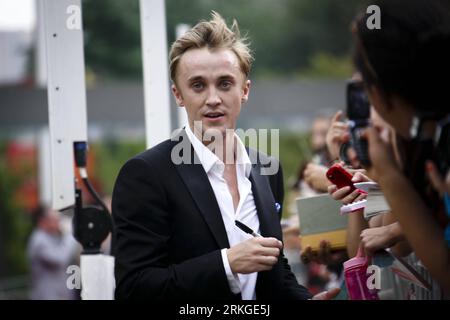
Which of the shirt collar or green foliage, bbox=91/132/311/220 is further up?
green foliage, bbox=91/132/311/220

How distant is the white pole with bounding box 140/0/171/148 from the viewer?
12.7ft

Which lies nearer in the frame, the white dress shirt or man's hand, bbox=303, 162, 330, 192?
the white dress shirt

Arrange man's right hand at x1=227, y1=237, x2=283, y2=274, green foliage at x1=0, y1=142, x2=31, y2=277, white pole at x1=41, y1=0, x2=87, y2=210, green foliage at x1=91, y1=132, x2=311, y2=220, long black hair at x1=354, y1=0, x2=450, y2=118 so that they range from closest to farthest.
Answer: long black hair at x1=354, y1=0, x2=450, y2=118 → man's right hand at x1=227, y1=237, x2=283, y2=274 → white pole at x1=41, y1=0, x2=87, y2=210 → green foliage at x1=0, y1=142, x2=31, y2=277 → green foliage at x1=91, y1=132, x2=311, y2=220

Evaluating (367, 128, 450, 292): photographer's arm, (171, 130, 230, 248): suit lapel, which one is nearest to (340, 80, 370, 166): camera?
(171, 130, 230, 248): suit lapel

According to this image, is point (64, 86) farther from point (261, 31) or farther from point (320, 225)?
point (261, 31)

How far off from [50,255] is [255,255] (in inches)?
301

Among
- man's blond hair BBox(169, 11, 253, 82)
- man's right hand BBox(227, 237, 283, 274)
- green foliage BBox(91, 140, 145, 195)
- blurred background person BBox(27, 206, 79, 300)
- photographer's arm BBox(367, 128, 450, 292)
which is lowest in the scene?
blurred background person BBox(27, 206, 79, 300)

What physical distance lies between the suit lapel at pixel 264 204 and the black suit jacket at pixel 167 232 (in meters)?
0.18

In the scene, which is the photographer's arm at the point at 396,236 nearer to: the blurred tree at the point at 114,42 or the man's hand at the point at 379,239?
the man's hand at the point at 379,239

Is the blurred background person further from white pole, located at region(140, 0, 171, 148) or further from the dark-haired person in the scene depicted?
the dark-haired person

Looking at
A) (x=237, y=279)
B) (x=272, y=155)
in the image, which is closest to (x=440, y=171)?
(x=237, y=279)

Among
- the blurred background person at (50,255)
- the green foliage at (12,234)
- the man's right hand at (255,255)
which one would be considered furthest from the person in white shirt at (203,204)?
the green foliage at (12,234)

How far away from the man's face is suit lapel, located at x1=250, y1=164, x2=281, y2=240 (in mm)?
222
